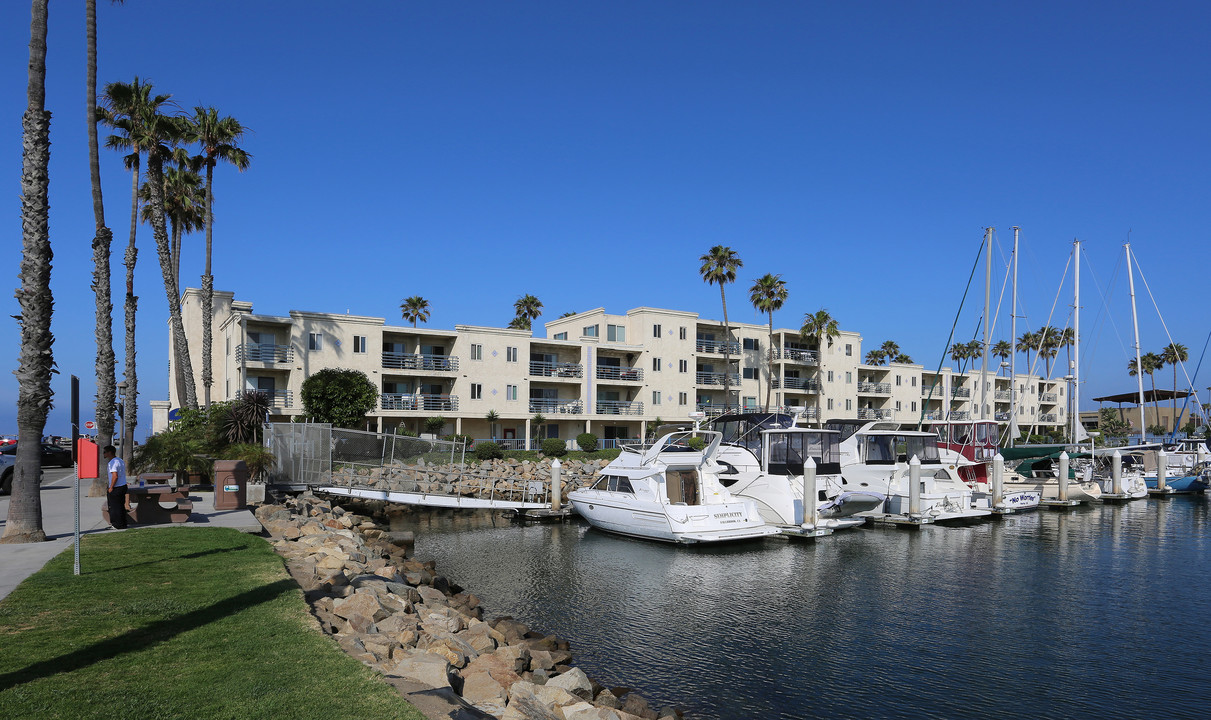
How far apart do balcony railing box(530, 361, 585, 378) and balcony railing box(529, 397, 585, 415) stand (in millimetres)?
1903

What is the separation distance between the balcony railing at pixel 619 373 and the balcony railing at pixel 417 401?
12.7 meters

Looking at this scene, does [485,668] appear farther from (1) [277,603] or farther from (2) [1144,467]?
(2) [1144,467]

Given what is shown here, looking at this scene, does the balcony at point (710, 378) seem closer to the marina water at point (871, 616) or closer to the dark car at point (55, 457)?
the marina water at point (871, 616)

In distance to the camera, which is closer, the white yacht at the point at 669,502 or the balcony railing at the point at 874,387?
the white yacht at the point at 669,502

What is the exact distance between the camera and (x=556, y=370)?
59469mm

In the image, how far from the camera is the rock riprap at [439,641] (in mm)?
10000

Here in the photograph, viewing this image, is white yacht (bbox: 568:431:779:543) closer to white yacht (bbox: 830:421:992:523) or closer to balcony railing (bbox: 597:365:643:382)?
white yacht (bbox: 830:421:992:523)

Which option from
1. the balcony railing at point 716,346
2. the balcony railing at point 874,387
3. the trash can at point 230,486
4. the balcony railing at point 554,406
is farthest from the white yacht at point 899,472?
the balcony railing at point 874,387

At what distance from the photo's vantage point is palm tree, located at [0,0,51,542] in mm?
15148

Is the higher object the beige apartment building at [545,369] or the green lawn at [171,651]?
the beige apartment building at [545,369]

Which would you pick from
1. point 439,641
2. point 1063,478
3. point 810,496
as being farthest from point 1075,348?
point 439,641

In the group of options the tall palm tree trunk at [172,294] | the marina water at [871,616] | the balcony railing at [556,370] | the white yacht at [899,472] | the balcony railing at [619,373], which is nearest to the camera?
the marina water at [871,616]

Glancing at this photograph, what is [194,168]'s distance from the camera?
44.7 m

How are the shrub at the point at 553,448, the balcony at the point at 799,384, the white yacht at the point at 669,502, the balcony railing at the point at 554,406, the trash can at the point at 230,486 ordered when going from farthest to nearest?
the balcony at the point at 799,384 → the balcony railing at the point at 554,406 → the shrub at the point at 553,448 → the white yacht at the point at 669,502 → the trash can at the point at 230,486
